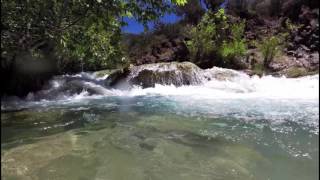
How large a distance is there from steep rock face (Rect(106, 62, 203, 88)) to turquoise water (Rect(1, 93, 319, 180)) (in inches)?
209

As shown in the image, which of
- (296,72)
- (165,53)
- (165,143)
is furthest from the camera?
(165,53)

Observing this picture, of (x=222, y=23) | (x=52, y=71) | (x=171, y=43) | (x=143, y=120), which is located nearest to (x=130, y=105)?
(x=143, y=120)

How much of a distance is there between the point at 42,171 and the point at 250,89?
31.3 ft

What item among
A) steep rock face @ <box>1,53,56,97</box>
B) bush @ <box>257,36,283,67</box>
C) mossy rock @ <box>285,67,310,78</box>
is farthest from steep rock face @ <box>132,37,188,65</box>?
steep rock face @ <box>1,53,56,97</box>

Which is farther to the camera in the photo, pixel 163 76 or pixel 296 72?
pixel 296 72

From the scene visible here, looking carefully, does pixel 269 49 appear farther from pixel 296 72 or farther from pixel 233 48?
pixel 296 72

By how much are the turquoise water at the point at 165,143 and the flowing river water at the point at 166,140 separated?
1 centimetres

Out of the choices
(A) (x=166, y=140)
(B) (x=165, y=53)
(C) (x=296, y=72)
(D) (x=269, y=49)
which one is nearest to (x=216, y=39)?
(D) (x=269, y=49)

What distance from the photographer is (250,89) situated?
13016 mm

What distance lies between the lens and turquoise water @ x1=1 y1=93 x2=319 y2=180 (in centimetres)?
440

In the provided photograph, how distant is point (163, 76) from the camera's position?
47.9 ft

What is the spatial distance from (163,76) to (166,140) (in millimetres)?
8881

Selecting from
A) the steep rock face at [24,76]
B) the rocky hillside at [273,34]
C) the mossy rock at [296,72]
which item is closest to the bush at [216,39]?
the rocky hillside at [273,34]

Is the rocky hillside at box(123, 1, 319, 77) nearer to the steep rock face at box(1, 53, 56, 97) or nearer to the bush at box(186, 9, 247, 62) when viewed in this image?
the bush at box(186, 9, 247, 62)
